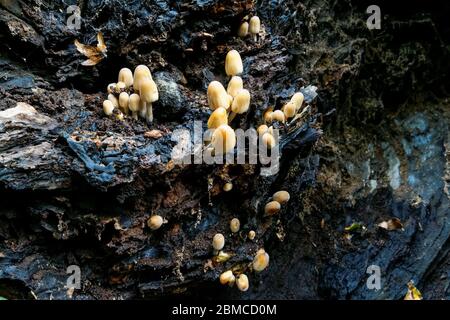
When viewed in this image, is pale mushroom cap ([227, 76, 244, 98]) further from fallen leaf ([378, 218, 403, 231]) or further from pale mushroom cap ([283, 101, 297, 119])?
fallen leaf ([378, 218, 403, 231])

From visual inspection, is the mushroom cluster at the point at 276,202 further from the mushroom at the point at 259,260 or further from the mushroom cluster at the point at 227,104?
the mushroom cluster at the point at 227,104

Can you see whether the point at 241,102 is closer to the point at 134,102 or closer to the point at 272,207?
the point at 134,102

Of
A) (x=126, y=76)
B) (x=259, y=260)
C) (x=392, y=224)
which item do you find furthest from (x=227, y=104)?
(x=392, y=224)

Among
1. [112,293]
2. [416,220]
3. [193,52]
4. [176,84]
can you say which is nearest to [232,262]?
[112,293]

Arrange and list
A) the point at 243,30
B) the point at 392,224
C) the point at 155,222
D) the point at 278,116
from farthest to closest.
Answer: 1. the point at 392,224
2. the point at 243,30
3. the point at 278,116
4. the point at 155,222

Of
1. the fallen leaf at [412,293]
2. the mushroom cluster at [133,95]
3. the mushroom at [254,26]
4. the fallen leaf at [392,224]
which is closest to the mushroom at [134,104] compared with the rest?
the mushroom cluster at [133,95]

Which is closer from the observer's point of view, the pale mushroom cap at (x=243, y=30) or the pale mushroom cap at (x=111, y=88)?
the pale mushroom cap at (x=111, y=88)
